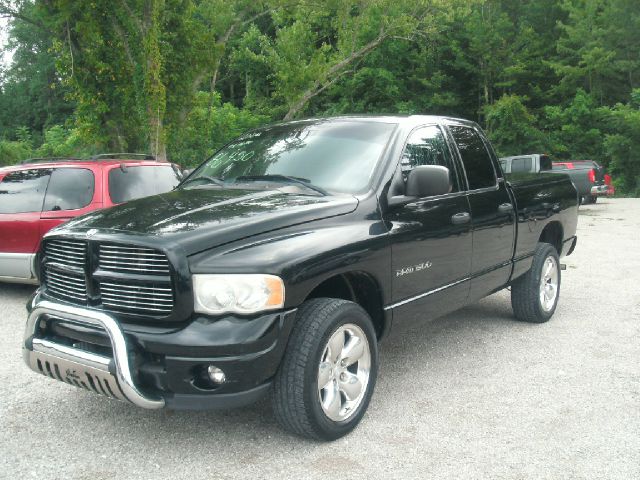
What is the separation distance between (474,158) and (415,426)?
8.09ft

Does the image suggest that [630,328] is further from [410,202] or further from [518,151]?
[518,151]

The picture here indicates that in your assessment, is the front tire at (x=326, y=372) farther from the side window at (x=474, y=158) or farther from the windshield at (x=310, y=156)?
the side window at (x=474, y=158)

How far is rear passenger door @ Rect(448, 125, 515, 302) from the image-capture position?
4.96 metres

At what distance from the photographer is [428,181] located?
3.97 meters

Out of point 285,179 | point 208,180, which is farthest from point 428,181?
point 208,180

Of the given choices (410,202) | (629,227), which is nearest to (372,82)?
(629,227)

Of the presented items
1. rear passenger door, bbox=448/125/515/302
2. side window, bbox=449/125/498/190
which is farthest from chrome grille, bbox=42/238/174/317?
side window, bbox=449/125/498/190

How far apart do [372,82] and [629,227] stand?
23.0m

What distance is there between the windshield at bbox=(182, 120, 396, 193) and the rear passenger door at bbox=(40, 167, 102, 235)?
247 cm

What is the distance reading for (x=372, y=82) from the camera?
117ft

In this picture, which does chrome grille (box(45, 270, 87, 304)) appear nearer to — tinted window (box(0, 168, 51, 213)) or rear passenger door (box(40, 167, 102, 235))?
rear passenger door (box(40, 167, 102, 235))

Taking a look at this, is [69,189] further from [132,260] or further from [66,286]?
[132,260]

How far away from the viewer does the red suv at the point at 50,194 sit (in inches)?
273

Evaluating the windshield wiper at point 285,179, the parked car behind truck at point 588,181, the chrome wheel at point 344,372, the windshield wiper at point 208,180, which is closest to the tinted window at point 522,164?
the parked car behind truck at point 588,181
